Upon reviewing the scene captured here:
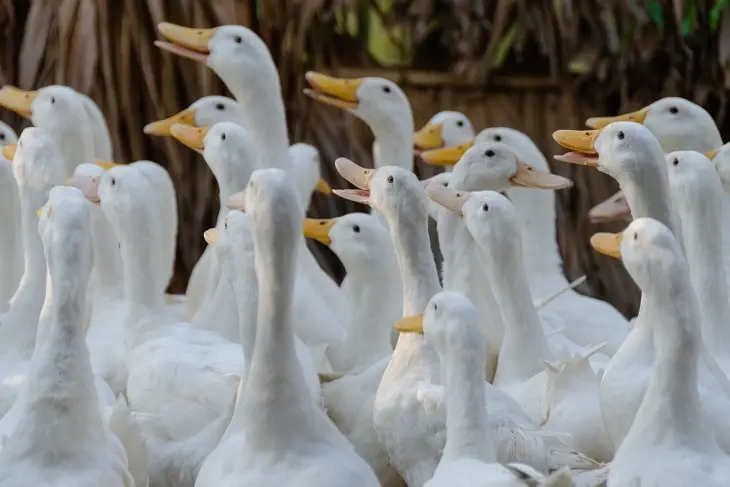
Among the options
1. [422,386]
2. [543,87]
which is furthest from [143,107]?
[422,386]

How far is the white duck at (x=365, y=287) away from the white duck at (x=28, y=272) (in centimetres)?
84

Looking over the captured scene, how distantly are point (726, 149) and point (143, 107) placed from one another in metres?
2.77

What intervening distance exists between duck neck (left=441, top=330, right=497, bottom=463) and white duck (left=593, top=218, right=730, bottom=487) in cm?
32

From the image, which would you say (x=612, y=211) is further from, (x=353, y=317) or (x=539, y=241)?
(x=353, y=317)

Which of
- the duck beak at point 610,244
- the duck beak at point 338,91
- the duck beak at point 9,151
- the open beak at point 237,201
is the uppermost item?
the duck beak at point 338,91

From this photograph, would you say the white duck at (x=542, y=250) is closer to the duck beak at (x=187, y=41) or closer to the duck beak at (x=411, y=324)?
the duck beak at (x=187, y=41)

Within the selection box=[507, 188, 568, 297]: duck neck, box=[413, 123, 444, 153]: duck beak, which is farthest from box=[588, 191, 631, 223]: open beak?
box=[413, 123, 444, 153]: duck beak

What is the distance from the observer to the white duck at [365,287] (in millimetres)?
5758

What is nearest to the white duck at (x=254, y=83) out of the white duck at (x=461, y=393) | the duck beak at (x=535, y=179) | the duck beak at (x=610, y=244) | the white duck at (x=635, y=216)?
the duck beak at (x=535, y=179)

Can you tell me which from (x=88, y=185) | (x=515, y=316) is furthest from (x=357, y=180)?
(x=88, y=185)

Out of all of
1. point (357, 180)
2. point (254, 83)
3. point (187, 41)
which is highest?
point (187, 41)

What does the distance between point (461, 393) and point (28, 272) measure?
5.88ft

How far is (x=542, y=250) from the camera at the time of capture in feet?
22.1

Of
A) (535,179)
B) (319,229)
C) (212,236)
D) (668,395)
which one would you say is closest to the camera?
(668,395)
